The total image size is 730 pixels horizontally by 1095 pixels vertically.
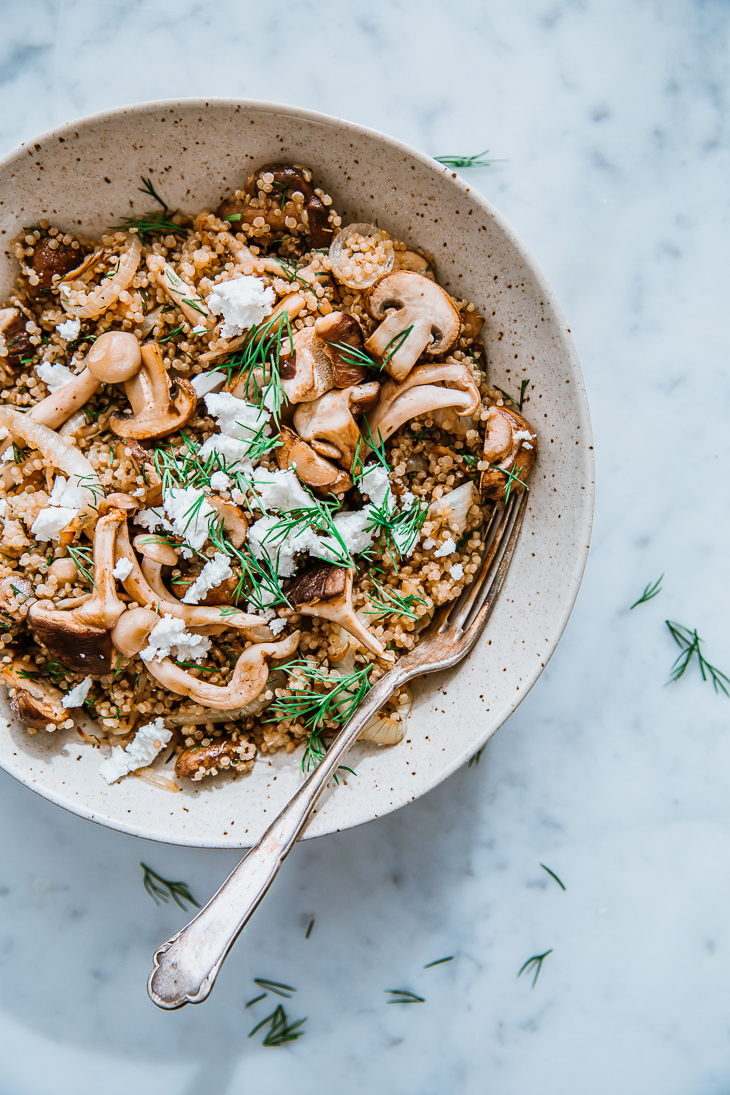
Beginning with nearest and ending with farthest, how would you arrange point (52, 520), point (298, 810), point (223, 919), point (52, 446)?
1. point (223, 919)
2. point (298, 810)
3. point (52, 520)
4. point (52, 446)

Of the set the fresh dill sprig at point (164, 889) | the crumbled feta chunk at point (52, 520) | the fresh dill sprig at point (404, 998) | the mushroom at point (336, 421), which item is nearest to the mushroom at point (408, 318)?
the mushroom at point (336, 421)

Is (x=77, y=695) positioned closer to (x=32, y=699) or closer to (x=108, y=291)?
(x=32, y=699)

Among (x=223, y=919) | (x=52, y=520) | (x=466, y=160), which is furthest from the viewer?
(x=466, y=160)

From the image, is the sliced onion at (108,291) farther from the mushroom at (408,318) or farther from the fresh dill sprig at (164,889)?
the fresh dill sprig at (164,889)

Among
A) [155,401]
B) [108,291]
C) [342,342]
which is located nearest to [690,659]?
[342,342]

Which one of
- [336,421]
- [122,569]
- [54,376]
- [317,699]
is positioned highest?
[336,421]

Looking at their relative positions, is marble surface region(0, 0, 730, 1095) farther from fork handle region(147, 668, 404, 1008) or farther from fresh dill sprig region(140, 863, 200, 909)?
fork handle region(147, 668, 404, 1008)

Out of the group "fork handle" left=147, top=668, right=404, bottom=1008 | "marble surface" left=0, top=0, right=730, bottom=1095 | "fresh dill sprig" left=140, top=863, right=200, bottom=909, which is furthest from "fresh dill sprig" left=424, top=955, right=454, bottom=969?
"fork handle" left=147, top=668, right=404, bottom=1008
